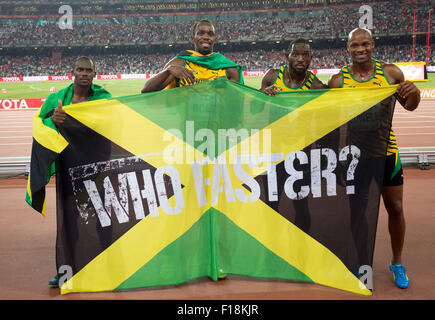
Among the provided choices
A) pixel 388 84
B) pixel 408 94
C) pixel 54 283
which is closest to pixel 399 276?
pixel 408 94

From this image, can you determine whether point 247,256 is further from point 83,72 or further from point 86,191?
point 83,72

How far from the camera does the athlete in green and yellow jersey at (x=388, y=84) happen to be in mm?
3008

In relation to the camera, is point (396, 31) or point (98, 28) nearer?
point (396, 31)

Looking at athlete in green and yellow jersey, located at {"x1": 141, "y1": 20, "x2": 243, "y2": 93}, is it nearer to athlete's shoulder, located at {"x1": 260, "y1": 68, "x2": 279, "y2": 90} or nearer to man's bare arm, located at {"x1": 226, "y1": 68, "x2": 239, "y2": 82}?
man's bare arm, located at {"x1": 226, "y1": 68, "x2": 239, "y2": 82}

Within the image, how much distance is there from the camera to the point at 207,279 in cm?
318

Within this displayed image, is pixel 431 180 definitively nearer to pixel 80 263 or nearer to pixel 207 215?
pixel 207 215

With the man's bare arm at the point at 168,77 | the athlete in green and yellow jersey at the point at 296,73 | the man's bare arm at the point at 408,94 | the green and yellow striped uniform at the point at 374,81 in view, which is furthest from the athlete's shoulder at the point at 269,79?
the man's bare arm at the point at 408,94

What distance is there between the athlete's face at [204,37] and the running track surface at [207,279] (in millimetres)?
1989

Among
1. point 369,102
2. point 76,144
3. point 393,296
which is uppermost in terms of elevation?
point 369,102

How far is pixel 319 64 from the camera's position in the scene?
A: 38.4 meters

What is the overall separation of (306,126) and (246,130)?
1.53 feet

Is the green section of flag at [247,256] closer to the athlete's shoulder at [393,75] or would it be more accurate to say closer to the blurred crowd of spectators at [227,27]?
the athlete's shoulder at [393,75]

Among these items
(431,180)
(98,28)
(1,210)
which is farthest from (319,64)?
(1,210)

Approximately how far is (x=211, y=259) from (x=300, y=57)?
182 cm
